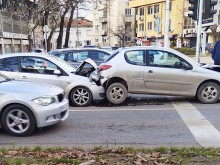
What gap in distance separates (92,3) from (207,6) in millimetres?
16835

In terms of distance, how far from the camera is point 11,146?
457cm

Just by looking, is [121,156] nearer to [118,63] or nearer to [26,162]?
[26,162]

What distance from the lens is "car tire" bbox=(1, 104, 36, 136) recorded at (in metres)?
5.01

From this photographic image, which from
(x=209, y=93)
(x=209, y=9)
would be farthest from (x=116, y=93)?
(x=209, y=9)

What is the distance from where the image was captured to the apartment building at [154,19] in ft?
165

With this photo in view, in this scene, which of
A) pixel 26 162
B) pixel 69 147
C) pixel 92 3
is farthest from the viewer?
pixel 92 3

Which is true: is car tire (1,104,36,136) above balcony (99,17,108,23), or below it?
below

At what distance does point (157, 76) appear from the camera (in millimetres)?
7594

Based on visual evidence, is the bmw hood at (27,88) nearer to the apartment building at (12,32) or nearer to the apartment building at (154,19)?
the apartment building at (12,32)

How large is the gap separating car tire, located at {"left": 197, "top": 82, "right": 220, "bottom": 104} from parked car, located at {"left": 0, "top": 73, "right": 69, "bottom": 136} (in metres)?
4.60

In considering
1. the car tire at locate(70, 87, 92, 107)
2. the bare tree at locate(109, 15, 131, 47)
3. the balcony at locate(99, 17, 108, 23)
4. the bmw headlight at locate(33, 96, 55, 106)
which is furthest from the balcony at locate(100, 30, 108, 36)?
the bmw headlight at locate(33, 96, 55, 106)

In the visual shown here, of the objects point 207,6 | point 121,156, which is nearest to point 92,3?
point 207,6

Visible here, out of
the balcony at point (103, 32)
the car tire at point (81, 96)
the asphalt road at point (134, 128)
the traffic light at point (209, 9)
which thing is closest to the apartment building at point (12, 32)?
the car tire at point (81, 96)

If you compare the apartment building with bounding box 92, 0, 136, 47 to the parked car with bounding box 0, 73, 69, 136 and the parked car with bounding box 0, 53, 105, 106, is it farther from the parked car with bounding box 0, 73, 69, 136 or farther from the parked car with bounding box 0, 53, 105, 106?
the parked car with bounding box 0, 73, 69, 136
